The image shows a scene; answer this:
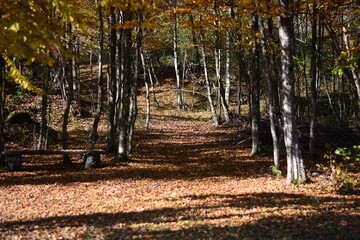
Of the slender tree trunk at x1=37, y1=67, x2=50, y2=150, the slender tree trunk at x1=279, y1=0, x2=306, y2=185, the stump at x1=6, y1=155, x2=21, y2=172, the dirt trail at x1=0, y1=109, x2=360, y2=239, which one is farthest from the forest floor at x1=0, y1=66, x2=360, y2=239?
the slender tree trunk at x1=37, y1=67, x2=50, y2=150

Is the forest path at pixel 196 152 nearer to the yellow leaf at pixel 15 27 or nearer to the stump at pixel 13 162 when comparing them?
the stump at pixel 13 162

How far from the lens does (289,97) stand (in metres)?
6.97

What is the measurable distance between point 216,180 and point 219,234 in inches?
145

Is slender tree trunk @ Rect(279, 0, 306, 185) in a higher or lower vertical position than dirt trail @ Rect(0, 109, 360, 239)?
higher

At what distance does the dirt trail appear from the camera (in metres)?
4.73

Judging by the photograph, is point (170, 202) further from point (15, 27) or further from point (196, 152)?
point (196, 152)

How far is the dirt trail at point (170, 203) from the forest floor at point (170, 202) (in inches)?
0.6

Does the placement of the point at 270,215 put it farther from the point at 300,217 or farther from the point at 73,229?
the point at 73,229

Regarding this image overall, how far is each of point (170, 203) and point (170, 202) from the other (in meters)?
0.07

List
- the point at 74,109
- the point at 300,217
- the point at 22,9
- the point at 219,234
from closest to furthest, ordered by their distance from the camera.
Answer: the point at 22,9
the point at 219,234
the point at 300,217
the point at 74,109

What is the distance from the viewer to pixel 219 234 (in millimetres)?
4559

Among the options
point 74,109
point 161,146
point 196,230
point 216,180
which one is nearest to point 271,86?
point 216,180

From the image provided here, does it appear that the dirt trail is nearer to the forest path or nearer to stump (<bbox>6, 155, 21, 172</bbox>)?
the forest path

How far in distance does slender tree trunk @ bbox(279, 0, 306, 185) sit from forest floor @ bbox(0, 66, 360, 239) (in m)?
0.46
